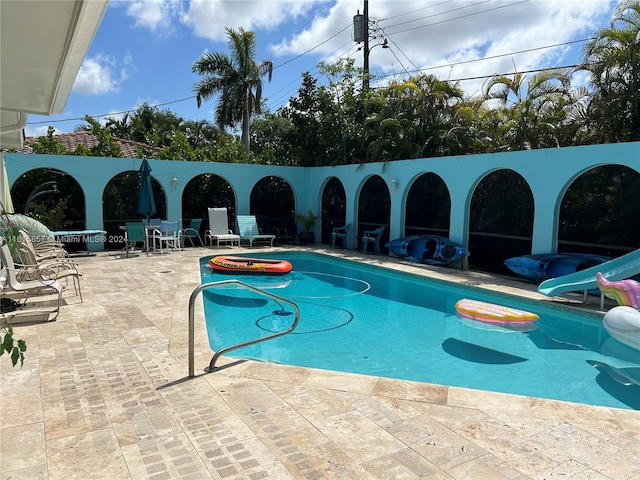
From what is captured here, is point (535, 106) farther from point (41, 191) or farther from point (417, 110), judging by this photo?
point (41, 191)

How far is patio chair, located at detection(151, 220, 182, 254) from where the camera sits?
1346 centimetres

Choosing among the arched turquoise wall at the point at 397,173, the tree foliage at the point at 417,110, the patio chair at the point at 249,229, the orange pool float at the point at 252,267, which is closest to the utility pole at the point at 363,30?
the tree foliage at the point at 417,110

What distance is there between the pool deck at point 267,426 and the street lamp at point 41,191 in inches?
375

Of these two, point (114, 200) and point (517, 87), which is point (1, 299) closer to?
point (114, 200)

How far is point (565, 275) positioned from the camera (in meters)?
8.73

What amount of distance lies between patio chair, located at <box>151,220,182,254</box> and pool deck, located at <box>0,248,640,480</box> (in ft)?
28.2

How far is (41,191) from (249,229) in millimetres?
6310

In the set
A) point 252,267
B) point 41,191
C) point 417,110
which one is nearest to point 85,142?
point 41,191

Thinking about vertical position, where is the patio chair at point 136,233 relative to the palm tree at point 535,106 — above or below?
below

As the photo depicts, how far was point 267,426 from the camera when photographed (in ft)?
11.0

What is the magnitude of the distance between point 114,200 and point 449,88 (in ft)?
37.6

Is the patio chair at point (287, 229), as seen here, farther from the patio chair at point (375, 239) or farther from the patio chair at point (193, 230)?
the patio chair at point (375, 239)

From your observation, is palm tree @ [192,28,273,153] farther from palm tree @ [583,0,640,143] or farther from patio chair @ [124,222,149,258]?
palm tree @ [583,0,640,143]

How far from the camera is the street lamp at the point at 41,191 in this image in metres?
12.8
